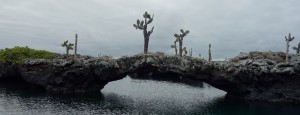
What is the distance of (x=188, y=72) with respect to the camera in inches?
2608

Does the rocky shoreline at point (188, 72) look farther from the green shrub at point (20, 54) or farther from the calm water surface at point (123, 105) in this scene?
the green shrub at point (20, 54)

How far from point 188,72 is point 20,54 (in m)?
40.4

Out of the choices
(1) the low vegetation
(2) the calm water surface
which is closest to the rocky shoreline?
(1) the low vegetation

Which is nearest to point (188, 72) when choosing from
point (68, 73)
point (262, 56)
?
point (262, 56)

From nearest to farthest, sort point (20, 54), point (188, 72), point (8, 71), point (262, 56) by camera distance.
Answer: point (188, 72) → point (262, 56) → point (20, 54) → point (8, 71)

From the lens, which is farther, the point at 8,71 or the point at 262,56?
the point at 8,71

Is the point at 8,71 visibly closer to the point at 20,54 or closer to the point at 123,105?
the point at 20,54

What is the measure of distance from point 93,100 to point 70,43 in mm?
67365

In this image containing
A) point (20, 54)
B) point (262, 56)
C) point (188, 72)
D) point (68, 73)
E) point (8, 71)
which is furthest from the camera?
point (8, 71)

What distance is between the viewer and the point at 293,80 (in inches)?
2446

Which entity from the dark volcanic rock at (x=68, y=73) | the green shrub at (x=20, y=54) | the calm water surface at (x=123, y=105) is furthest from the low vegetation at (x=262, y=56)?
the green shrub at (x=20, y=54)

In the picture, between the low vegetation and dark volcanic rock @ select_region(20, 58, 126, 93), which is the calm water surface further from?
the low vegetation

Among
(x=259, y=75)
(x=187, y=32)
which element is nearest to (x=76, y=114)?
(x=259, y=75)

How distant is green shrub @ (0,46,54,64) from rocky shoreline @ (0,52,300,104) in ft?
15.9
